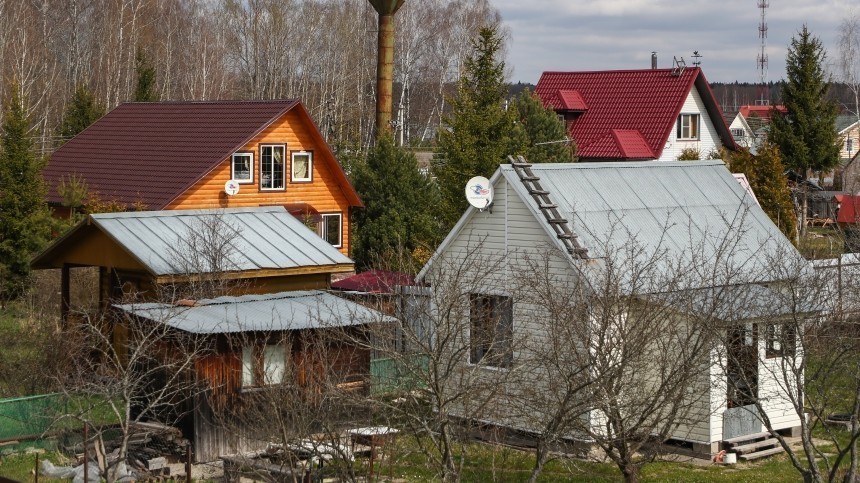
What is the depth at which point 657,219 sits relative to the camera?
798 inches

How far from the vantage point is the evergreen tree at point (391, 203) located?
33.5 meters

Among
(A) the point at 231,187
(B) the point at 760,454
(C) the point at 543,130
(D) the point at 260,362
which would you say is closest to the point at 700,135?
(C) the point at 543,130

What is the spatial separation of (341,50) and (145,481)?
57954 mm

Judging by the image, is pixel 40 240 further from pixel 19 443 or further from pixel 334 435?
pixel 334 435

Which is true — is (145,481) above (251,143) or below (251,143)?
below

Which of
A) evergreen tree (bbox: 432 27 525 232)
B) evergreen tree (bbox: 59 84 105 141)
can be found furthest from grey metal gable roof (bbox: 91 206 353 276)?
evergreen tree (bbox: 59 84 105 141)

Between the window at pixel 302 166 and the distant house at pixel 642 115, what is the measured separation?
14452 mm

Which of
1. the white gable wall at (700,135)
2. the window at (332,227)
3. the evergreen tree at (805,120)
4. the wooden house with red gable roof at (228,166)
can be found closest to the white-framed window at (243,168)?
the wooden house with red gable roof at (228,166)

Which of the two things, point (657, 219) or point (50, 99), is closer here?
point (657, 219)

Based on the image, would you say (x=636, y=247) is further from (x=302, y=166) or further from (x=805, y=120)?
Result: (x=805, y=120)

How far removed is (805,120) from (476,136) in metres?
25.8

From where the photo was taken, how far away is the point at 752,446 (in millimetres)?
18750

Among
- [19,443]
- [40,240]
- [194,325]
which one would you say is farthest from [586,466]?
[40,240]

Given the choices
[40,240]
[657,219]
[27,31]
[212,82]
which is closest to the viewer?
[657,219]
